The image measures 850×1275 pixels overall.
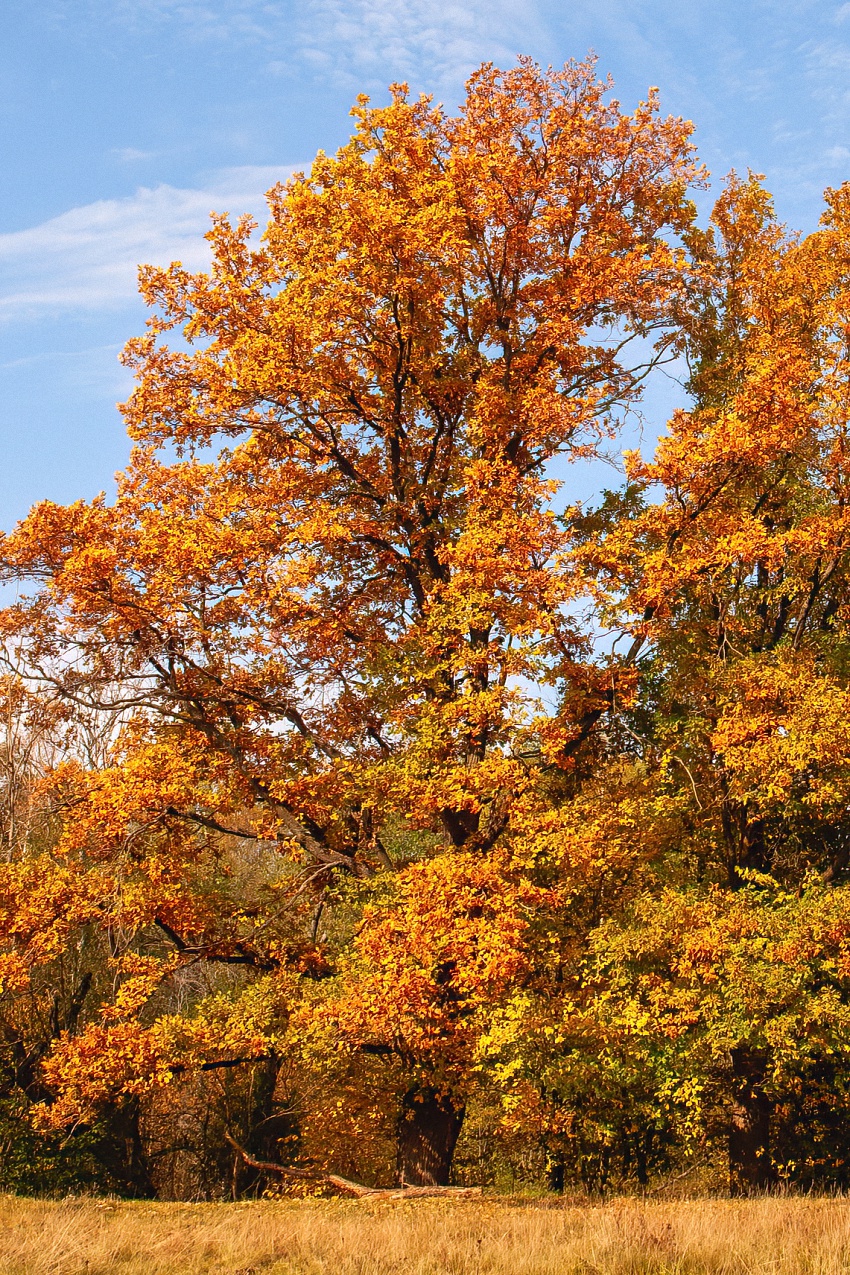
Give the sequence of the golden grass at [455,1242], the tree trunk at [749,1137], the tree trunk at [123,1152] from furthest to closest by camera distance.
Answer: the tree trunk at [123,1152] → the tree trunk at [749,1137] → the golden grass at [455,1242]

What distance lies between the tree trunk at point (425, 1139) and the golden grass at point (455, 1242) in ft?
16.6

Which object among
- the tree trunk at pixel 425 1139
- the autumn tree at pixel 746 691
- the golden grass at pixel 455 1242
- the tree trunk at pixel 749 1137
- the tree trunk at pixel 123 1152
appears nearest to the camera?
the golden grass at pixel 455 1242

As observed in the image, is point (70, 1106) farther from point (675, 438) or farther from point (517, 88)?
point (517, 88)

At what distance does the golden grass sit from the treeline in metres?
3.19

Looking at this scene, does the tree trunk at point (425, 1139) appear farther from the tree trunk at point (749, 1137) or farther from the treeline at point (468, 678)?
the tree trunk at point (749, 1137)

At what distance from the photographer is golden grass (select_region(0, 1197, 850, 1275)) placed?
826 cm

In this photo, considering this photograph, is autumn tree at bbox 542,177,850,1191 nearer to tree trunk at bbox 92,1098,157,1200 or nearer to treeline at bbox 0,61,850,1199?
treeline at bbox 0,61,850,1199

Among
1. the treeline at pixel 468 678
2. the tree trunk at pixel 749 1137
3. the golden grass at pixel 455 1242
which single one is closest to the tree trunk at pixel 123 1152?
the treeline at pixel 468 678

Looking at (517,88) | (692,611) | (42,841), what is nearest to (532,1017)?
(692,611)

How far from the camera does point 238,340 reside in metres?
16.8

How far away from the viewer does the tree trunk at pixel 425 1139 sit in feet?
54.2

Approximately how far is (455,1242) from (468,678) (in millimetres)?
8349

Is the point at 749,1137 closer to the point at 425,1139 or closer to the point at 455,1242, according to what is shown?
the point at 425,1139

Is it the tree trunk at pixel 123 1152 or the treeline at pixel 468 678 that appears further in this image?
the tree trunk at pixel 123 1152
